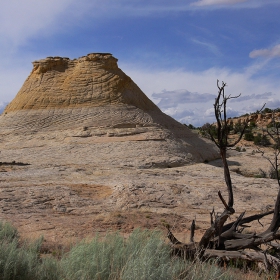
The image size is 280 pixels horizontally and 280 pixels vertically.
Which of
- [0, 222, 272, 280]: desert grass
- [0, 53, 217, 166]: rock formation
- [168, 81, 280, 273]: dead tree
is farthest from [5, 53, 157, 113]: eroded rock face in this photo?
[0, 222, 272, 280]: desert grass

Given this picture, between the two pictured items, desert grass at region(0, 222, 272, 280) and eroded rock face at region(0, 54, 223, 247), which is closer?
desert grass at region(0, 222, 272, 280)

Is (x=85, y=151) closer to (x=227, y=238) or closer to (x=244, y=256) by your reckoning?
(x=227, y=238)

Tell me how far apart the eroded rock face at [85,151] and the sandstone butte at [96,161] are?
0.12 ft

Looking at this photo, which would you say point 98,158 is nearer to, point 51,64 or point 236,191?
point 236,191

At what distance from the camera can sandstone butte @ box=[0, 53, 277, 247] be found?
26.6 feet

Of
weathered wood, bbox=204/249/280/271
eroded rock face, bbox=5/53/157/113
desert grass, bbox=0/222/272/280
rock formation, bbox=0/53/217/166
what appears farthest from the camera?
eroded rock face, bbox=5/53/157/113

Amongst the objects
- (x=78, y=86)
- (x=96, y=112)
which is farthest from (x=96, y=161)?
(x=78, y=86)

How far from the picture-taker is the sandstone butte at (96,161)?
26.6 ft

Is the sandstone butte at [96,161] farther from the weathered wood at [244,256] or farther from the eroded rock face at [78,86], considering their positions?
the weathered wood at [244,256]

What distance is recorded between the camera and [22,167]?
1309 cm

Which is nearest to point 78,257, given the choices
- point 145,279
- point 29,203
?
point 145,279

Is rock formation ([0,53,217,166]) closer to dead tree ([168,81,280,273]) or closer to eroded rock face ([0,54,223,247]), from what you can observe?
eroded rock face ([0,54,223,247])

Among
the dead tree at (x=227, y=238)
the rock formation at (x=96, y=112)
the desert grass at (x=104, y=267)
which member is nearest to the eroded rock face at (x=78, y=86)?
the rock formation at (x=96, y=112)

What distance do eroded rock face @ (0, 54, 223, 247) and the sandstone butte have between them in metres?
0.04
